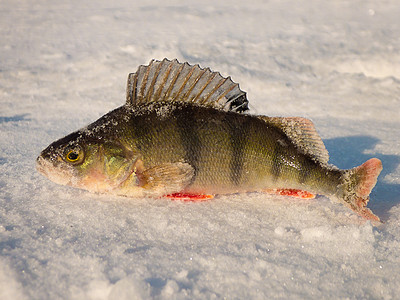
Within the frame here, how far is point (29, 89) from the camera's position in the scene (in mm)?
5387

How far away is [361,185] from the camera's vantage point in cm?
275

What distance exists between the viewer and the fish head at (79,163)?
9.31 ft

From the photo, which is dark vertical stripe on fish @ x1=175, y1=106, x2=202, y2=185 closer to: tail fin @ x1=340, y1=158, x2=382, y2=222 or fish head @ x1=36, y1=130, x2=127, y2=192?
fish head @ x1=36, y1=130, x2=127, y2=192

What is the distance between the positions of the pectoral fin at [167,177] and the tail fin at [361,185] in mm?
1107

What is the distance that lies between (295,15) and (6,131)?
19.9 feet

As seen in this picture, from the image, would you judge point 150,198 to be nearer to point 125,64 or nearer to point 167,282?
point 167,282

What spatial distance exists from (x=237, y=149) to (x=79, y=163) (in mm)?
1130

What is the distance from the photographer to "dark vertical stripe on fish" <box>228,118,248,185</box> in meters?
2.85

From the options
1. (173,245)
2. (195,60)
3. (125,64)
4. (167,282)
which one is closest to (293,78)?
(195,60)

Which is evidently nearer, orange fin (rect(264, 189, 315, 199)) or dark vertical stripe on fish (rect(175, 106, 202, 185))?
dark vertical stripe on fish (rect(175, 106, 202, 185))

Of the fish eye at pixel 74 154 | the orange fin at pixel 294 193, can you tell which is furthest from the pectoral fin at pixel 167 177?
the orange fin at pixel 294 193

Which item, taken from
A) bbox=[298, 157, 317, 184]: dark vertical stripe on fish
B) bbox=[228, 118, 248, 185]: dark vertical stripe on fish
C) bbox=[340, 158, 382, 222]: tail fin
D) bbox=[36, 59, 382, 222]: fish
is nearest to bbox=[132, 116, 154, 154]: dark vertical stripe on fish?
bbox=[36, 59, 382, 222]: fish

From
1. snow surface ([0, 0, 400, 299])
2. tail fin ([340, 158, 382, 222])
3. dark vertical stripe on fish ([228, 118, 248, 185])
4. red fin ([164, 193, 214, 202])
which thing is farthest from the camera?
red fin ([164, 193, 214, 202])

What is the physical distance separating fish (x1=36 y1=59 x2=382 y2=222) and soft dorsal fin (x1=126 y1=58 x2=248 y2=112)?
57mm
